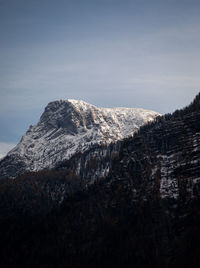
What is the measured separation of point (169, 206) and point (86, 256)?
4901 centimetres

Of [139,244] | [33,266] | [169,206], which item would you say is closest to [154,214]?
[169,206]

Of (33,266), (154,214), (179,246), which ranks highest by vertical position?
(154,214)

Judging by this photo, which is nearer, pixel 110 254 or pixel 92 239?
pixel 110 254

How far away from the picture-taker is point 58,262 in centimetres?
17388

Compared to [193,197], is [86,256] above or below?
below

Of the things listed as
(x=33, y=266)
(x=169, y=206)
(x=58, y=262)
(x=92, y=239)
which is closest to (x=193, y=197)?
(x=169, y=206)

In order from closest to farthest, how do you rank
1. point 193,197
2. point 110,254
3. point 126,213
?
point 110,254 → point 193,197 → point 126,213

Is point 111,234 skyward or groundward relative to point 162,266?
skyward

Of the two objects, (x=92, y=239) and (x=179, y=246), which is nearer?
(x=179, y=246)

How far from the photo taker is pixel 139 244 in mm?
170625

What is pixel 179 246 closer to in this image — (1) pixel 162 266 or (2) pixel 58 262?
(1) pixel 162 266

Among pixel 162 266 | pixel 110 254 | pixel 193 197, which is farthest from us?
pixel 193 197

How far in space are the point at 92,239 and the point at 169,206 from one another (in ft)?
141

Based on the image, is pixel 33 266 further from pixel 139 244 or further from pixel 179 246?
pixel 179 246
